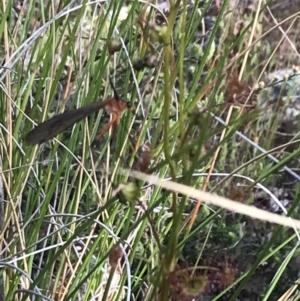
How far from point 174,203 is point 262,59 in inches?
62.6

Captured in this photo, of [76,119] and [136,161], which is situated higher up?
[76,119]

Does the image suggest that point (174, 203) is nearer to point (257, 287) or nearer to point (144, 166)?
point (144, 166)

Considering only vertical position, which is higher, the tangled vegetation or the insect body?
the insect body

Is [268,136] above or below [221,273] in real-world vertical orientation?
below

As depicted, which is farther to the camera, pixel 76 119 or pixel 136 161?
pixel 136 161

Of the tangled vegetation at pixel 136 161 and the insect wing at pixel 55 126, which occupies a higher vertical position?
the insect wing at pixel 55 126

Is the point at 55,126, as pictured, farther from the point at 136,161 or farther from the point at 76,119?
the point at 136,161

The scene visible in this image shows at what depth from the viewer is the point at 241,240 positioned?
1204 mm

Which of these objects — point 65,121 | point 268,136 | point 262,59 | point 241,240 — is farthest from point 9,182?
point 262,59

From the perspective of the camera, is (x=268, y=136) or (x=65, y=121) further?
(x=268, y=136)

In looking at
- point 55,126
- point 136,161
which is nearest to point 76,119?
point 55,126

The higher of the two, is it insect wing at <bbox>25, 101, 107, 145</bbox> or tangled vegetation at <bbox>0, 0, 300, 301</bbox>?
insect wing at <bbox>25, 101, 107, 145</bbox>

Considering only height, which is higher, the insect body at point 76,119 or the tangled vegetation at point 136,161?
the insect body at point 76,119

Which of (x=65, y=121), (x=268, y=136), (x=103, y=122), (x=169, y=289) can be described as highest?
(x=65, y=121)
